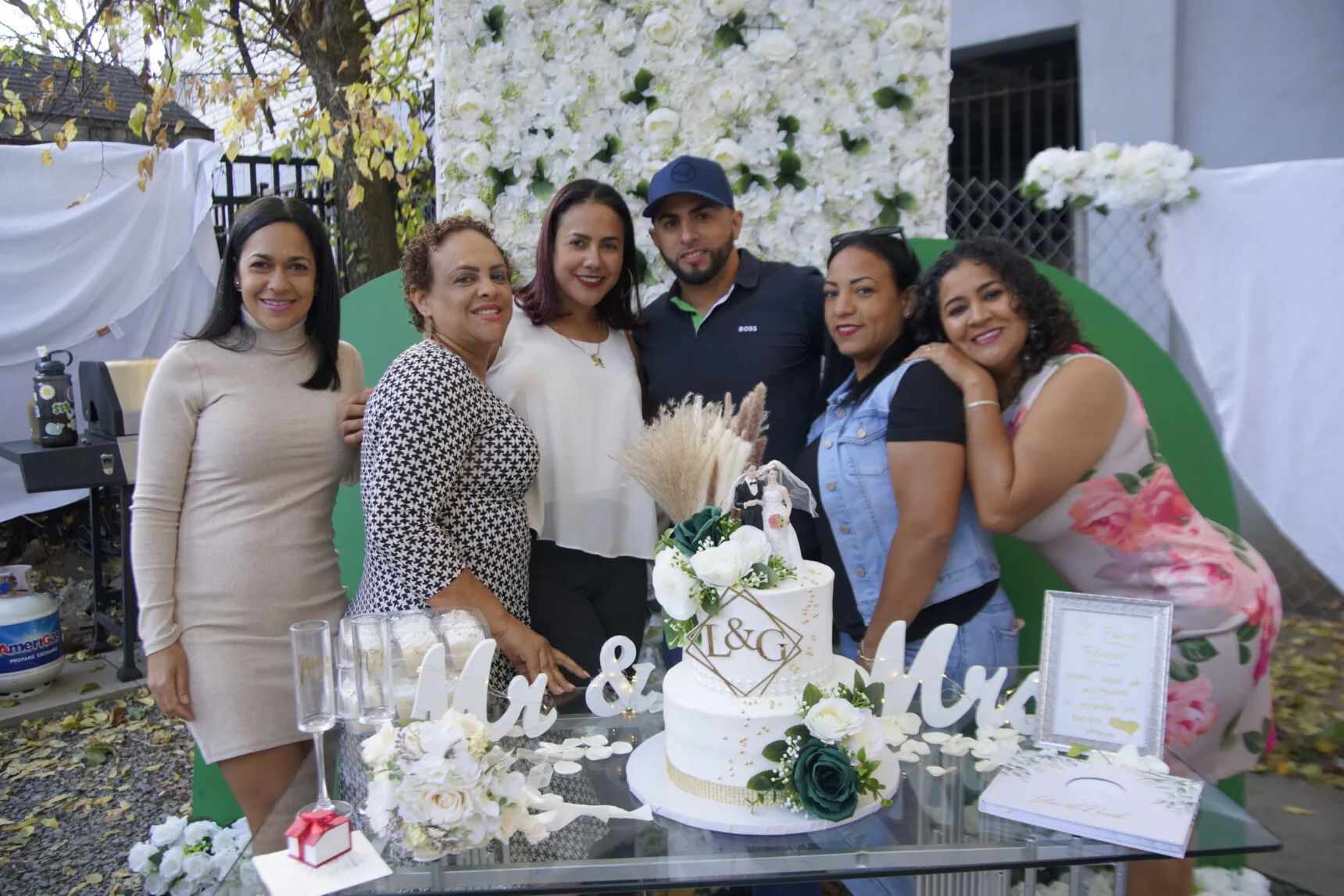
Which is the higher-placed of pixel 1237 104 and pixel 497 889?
pixel 1237 104

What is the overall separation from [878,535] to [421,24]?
4971mm

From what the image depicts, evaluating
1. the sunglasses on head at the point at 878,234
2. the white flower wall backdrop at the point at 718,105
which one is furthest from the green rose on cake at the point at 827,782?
the white flower wall backdrop at the point at 718,105

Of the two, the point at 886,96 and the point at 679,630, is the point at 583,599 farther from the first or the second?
the point at 886,96

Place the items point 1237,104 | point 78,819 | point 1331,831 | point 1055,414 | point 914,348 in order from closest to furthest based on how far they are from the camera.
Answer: point 1055,414 → point 914,348 → point 1331,831 → point 78,819 → point 1237,104

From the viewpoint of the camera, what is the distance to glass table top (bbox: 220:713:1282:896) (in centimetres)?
138

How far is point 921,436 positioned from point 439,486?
1.02 metres

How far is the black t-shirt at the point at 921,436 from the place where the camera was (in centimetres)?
206

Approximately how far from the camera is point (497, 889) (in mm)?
1362

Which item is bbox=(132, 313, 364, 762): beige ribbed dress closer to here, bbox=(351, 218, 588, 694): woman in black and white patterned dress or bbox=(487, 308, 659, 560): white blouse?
bbox=(351, 218, 588, 694): woman in black and white patterned dress

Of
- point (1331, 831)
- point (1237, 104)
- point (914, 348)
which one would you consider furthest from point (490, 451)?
point (1237, 104)

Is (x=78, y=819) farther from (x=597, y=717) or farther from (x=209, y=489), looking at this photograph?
(x=597, y=717)

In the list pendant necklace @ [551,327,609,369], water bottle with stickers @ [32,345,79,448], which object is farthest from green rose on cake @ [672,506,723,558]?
water bottle with stickers @ [32,345,79,448]

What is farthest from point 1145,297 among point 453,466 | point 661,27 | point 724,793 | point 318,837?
point 318,837

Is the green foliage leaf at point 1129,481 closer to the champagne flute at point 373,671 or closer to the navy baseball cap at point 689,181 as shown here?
the navy baseball cap at point 689,181
